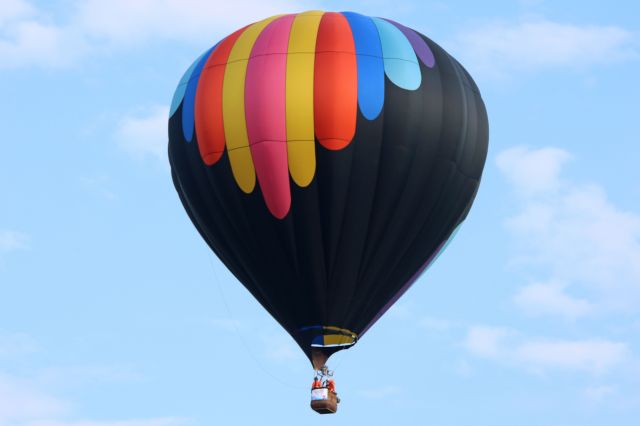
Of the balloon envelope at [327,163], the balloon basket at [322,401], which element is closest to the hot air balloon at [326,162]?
the balloon envelope at [327,163]

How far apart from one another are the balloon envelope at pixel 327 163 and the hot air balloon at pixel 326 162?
0.02 meters

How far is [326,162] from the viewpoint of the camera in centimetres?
4425

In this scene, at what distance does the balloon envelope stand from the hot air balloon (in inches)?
0.7

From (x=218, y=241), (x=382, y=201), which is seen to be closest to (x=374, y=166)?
(x=382, y=201)

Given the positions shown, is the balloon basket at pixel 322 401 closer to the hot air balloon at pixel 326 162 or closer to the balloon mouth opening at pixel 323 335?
the hot air balloon at pixel 326 162

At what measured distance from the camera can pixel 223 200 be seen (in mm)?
45062

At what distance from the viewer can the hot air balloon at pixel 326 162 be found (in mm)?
44344

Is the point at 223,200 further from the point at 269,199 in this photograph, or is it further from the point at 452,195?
the point at 452,195

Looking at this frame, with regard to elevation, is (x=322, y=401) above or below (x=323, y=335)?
below

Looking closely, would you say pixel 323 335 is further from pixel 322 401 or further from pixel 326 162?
pixel 326 162

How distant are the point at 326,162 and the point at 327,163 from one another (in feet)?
0.08

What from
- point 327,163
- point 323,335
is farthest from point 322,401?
point 327,163

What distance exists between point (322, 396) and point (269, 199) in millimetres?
3738

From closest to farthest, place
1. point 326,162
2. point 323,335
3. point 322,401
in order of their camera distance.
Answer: point 326,162
point 322,401
point 323,335
